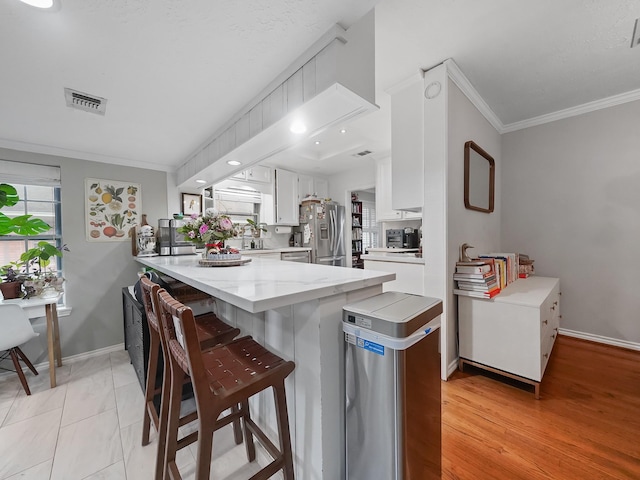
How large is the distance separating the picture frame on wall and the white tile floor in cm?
196

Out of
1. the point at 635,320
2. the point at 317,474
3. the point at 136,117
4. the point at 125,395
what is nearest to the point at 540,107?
the point at 635,320

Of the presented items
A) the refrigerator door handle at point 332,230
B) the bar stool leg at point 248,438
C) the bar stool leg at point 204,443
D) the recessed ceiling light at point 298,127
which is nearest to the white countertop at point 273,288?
the bar stool leg at point 204,443

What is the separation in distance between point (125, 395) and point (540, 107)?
4.71 metres

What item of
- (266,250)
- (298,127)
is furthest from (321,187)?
(298,127)

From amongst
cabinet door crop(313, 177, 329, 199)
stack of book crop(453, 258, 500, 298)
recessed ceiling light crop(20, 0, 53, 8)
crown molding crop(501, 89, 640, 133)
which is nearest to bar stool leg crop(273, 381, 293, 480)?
stack of book crop(453, 258, 500, 298)

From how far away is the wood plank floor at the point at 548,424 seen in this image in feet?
4.06

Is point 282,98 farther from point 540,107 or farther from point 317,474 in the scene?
point 540,107

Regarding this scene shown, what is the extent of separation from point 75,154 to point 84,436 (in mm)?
2642

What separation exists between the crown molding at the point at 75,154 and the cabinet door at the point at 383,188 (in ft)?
9.65

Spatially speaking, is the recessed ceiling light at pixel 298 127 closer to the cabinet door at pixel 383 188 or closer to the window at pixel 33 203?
Result: the cabinet door at pixel 383 188

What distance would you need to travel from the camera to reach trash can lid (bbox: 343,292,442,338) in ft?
2.96

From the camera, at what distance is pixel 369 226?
20.9ft

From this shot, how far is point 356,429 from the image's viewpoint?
102cm

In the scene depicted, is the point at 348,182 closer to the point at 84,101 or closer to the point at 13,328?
the point at 84,101
